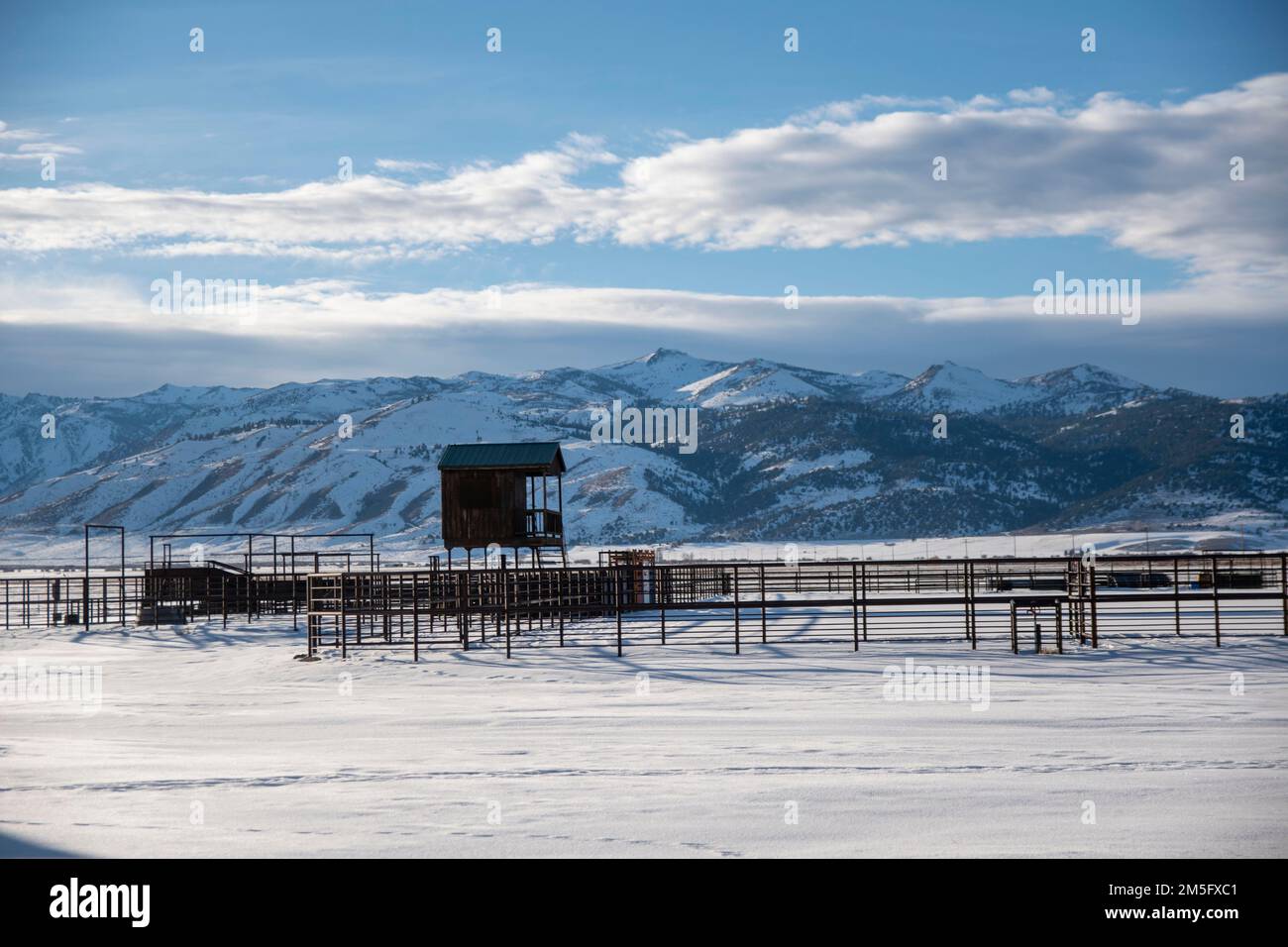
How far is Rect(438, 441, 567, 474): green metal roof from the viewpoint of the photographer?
39219 millimetres

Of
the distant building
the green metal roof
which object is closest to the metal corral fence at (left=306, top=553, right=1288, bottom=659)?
the distant building

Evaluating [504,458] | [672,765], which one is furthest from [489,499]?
[672,765]

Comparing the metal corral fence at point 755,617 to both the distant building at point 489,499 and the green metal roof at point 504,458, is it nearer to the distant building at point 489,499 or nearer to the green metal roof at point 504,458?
the distant building at point 489,499

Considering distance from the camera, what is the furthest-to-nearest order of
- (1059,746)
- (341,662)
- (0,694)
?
(341,662)
(0,694)
(1059,746)

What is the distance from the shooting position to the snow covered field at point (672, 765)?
29.5ft

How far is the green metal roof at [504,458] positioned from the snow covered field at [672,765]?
18.0 meters

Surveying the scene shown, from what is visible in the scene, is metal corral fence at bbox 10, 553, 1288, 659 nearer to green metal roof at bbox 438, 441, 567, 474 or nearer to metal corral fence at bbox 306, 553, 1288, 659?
metal corral fence at bbox 306, 553, 1288, 659

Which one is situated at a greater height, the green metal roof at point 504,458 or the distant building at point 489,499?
the green metal roof at point 504,458

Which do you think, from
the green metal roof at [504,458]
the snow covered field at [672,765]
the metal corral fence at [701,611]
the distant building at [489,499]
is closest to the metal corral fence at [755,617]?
the metal corral fence at [701,611]
